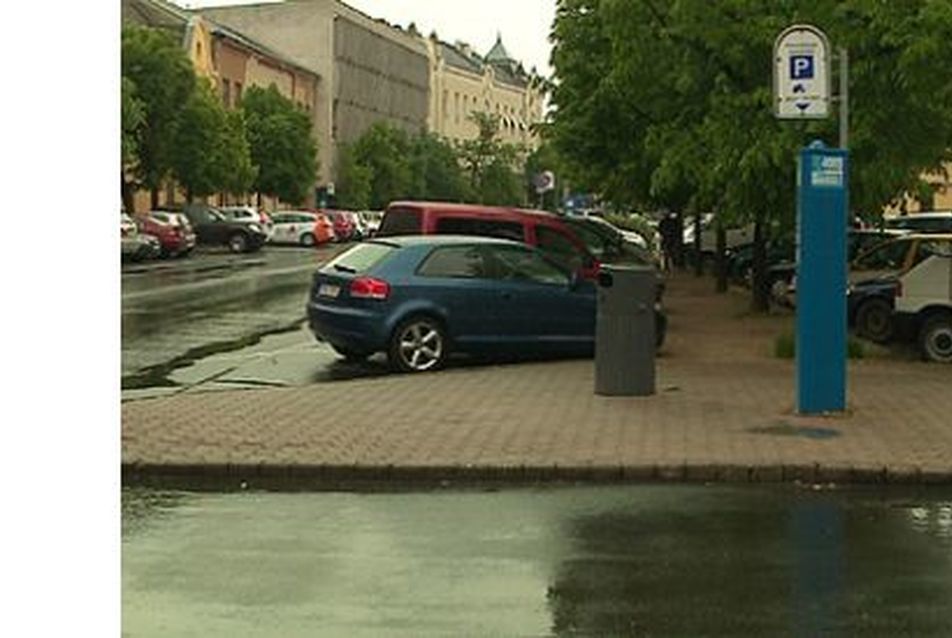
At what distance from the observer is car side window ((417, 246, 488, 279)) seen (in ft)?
54.8

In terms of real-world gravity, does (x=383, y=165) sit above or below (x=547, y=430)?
above

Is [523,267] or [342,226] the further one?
A: [342,226]

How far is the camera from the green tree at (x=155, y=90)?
53969mm

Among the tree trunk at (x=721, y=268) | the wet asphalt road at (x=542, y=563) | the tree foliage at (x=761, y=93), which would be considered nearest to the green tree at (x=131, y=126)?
the tree trunk at (x=721, y=268)

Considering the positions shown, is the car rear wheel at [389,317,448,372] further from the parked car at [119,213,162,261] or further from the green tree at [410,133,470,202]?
the green tree at [410,133,470,202]

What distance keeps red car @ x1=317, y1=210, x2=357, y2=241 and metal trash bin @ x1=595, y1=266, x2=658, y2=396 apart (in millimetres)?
52606

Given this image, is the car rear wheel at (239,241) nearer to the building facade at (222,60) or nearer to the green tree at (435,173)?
the building facade at (222,60)

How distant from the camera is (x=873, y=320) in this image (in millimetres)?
20422

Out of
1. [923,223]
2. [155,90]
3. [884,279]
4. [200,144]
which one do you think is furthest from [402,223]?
[200,144]

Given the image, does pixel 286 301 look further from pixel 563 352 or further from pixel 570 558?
pixel 570 558

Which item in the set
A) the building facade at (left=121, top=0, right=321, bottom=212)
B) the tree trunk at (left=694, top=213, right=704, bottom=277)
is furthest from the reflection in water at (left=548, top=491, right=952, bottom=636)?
the building facade at (left=121, top=0, right=321, bottom=212)

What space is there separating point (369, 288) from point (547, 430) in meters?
5.06

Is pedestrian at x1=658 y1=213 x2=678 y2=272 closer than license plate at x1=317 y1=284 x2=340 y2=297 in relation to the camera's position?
No

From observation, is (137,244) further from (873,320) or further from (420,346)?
(420,346)
